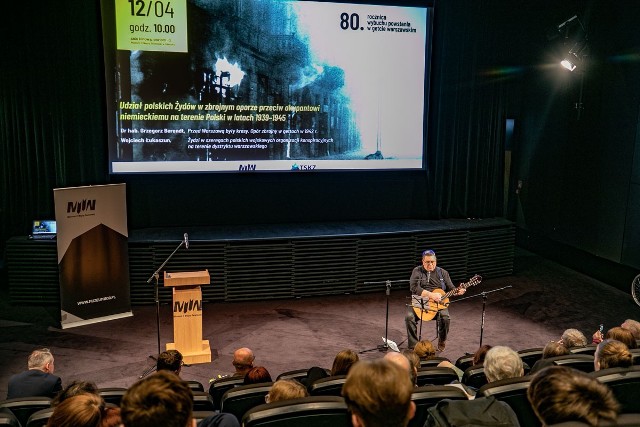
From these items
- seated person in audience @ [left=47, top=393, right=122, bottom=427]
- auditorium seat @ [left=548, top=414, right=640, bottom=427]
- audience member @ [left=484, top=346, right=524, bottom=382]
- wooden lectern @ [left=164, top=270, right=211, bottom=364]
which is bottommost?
wooden lectern @ [left=164, top=270, right=211, bottom=364]

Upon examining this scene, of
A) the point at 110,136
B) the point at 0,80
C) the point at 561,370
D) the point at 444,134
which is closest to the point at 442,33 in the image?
the point at 444,134

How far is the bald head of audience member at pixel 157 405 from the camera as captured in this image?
6.30ft

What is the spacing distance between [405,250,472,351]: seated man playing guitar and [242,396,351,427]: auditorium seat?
3767 millimetres

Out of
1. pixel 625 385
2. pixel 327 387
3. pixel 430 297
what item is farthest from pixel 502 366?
pixel 430 297

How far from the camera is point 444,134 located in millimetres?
9633

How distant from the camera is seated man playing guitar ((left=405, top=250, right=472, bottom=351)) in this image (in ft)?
21.3

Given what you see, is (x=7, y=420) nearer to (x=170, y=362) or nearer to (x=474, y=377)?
(x=170, y=362)

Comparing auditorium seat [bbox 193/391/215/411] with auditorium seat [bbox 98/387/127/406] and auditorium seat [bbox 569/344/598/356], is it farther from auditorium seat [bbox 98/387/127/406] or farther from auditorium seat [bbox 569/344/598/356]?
auditorium seat [bbox 569/344/598/356]

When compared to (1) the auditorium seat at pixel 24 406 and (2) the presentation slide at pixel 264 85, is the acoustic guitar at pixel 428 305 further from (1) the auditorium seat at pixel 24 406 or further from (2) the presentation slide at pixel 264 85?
(1) the auditorium seat at pixel 24 406

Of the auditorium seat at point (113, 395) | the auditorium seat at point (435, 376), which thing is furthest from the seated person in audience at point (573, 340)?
the auditorium seat at point (113, 395)

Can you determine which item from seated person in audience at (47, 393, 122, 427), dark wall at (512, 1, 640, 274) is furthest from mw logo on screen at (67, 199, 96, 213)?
dark wall at (512, 1, 640, 274)

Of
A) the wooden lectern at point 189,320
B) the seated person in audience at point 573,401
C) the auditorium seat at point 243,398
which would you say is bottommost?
the wooden lectern at point 189,320

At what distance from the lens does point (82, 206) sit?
707 centimetres

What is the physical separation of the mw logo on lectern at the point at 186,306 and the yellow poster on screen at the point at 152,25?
3.66 m
